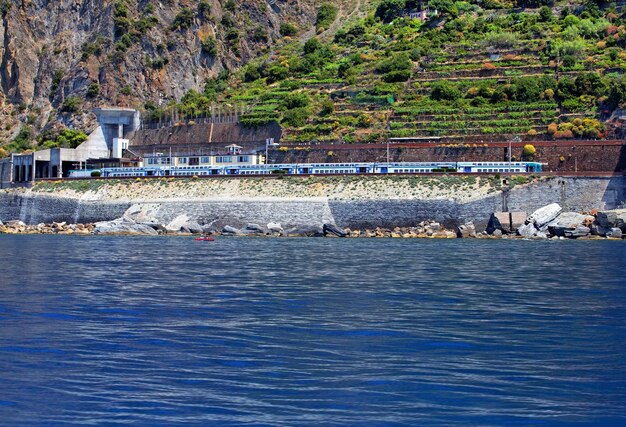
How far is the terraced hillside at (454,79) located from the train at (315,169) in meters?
6.17

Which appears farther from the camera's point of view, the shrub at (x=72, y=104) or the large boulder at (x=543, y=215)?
the shrub at (x=72, y=104)

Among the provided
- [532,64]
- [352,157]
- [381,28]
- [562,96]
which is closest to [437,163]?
[352,157]

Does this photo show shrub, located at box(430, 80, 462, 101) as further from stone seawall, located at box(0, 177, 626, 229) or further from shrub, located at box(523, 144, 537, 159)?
stone seawall, located at box(0, 177, 626, 229)

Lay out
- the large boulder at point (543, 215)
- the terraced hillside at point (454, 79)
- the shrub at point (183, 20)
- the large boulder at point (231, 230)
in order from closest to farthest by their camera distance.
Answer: the large boulder at point (543, 215), the large boulder at point (231, 230), the terraced hillside at point (454, 79), the shrub at point (183, 20)

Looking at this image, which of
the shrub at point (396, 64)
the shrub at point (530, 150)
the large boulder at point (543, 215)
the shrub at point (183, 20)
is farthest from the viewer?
the shrub at point (183, 20)

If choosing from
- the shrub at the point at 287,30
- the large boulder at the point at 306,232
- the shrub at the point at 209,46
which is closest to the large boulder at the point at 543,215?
the large boulder at the point at 306,232

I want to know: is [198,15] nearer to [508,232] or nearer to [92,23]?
[92,23]

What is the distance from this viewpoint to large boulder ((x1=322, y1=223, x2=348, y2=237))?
71188mm

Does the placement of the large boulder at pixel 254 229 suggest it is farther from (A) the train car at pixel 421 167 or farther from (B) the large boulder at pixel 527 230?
(B) the large boulder at pixel 527 230

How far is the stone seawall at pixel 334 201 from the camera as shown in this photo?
7156 centimetres

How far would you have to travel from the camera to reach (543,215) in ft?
221

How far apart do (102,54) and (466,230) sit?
6954cm

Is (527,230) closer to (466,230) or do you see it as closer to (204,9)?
(466,230)

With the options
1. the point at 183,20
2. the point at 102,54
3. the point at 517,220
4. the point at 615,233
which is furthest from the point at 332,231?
the point at 183,20
